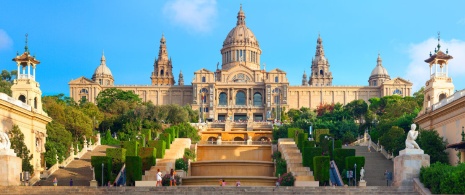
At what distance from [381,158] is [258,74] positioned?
9613 cm

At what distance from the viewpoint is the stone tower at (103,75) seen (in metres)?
164

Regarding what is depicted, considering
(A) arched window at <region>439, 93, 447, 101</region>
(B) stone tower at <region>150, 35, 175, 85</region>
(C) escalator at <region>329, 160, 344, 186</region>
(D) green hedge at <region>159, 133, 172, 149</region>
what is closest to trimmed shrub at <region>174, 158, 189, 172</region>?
(D) green hedge at <region>159, 133, 172, 149</region>

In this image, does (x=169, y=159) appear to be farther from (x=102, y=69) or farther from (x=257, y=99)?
(x=102, y=69)

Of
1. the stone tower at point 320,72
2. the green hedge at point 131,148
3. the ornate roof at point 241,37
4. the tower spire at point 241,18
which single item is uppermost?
the tower spire at point 241,18

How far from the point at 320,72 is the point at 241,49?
64.7 ft

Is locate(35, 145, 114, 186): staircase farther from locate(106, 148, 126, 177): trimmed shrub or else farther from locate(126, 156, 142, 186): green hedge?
locate(126, 156, 142, 186): green hedge

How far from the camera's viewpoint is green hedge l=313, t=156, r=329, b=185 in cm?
Result: 4844

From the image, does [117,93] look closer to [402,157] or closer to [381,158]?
[381,158]

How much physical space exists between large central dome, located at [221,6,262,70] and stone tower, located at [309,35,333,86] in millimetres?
13265

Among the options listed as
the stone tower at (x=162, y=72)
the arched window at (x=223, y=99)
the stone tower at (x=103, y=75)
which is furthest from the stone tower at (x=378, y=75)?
the stone tower at (x=103, y=75)

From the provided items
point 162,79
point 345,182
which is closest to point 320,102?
point 162,79

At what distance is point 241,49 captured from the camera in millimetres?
164500

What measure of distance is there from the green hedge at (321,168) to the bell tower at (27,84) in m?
24.3

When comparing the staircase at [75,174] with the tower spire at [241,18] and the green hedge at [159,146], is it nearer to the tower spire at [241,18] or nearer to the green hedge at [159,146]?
the green hedge at [159,146]
